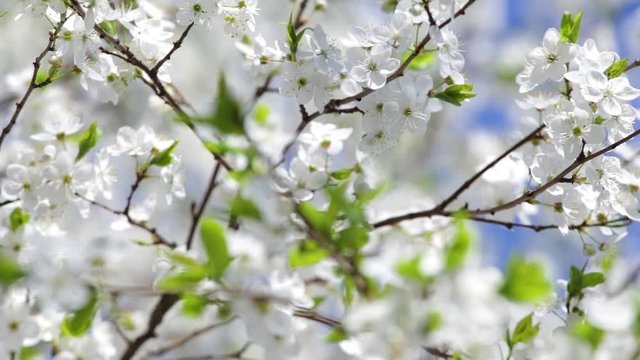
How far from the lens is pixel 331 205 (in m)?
0.79

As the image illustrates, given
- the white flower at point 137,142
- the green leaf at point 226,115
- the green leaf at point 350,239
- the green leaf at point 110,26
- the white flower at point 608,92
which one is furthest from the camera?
the white flower at point 137,142

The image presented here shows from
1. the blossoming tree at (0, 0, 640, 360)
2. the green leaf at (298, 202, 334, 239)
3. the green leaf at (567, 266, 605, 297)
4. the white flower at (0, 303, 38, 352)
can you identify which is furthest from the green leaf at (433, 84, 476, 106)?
the white flower at (0, 303, 38, 352)

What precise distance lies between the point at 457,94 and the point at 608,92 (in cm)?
20

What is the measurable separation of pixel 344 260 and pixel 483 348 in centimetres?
19

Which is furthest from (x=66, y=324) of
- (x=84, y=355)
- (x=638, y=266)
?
(x=638, y=266)

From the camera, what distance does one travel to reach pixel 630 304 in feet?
3.02

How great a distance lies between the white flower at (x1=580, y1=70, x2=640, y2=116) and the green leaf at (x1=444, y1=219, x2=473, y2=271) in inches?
16.2

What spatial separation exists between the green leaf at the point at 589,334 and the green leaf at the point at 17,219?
33.0 inches

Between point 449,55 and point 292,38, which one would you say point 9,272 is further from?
point 449,55

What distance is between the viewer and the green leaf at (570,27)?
3.77 ft

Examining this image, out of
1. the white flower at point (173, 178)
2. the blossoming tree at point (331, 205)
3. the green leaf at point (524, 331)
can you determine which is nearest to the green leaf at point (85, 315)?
the blossoming tree at point (331, 205)

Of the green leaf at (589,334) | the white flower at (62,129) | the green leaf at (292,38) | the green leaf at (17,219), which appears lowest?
the green leaf at (589,334)

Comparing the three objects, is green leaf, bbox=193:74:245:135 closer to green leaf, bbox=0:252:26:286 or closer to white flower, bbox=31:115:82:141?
green leaf, bbox=0:252:26:286

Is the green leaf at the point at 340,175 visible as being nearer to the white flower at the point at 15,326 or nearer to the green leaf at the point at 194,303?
the green leaf at the point at 194,303
